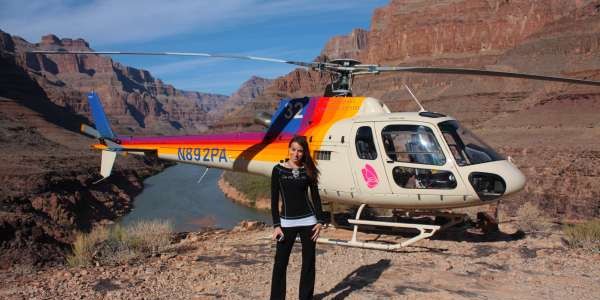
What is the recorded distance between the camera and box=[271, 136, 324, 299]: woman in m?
4.58

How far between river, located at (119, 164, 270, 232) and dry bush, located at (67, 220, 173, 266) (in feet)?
69.2

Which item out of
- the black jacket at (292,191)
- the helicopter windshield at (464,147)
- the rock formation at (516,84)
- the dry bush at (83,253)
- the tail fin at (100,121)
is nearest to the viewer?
the black jacket at (292,191)

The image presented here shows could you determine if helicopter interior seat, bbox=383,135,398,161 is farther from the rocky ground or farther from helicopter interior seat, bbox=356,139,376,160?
the rocky ground

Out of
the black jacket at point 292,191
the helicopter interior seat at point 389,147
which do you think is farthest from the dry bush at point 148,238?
the helicopter interior seat at point 389,147

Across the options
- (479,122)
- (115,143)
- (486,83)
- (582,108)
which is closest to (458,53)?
(486,83)

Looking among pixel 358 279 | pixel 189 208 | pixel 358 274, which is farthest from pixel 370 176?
pixel 189 208

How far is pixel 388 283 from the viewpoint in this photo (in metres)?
Result: 5.80

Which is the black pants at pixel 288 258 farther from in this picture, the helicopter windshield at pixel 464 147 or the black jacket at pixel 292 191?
the helicopter windshield at pixel 464 147

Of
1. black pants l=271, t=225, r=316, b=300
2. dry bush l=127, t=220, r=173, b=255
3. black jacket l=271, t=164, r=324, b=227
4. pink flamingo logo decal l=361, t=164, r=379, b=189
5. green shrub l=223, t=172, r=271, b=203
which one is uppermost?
black jacket l=271, t=164, r=324, b=227

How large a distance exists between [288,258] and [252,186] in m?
46.4

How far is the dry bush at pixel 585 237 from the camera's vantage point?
7.22m

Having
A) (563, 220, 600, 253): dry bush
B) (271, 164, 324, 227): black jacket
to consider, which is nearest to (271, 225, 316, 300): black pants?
(271, 164, 324, 227): black jacket

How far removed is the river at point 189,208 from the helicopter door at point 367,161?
2288 cm

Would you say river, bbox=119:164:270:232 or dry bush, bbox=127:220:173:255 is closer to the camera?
dry bush, bbox=127:220:173:255
